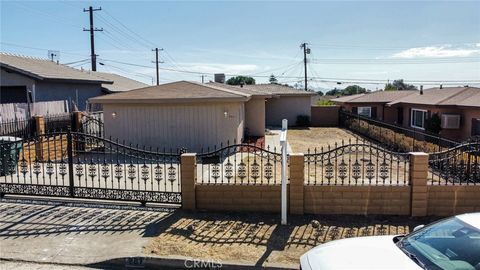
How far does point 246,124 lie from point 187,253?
16870 millimetres

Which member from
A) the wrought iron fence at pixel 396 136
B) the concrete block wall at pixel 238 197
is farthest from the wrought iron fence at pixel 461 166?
the concrete block wall at pixel 238 197

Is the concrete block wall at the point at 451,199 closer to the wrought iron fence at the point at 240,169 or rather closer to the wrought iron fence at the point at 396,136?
the wrought iron fence at the point at 240,169

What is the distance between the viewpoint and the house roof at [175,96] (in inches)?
601

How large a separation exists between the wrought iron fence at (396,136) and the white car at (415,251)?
8.24m

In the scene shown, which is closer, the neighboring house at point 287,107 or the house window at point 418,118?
the house window at point 418,118

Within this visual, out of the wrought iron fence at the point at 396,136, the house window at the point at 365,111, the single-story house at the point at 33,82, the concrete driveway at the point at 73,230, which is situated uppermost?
the single-story house at the point at 33,82

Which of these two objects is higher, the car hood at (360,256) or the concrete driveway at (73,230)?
the car hood at (360,256)

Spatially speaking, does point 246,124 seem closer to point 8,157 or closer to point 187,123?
point 187,123

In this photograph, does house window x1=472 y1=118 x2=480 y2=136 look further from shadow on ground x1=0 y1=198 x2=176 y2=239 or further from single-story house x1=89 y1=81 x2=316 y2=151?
shadow on ground x1=0 y1=198 x2=176 y2=239

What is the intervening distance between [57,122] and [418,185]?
14727 millimetres

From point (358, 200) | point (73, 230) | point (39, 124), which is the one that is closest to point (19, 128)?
point (39, 124)

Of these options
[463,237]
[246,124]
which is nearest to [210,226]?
[463,237]

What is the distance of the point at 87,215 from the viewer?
26.0 feet

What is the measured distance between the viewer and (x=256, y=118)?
74.6 feet
